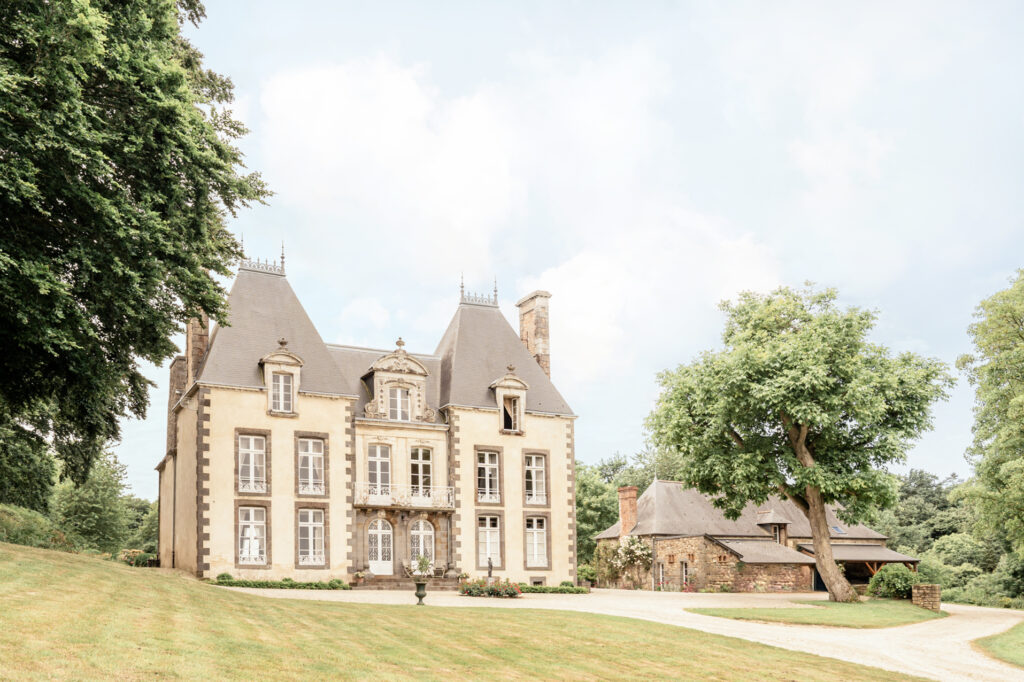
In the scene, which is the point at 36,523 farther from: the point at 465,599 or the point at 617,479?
the point at 617,479

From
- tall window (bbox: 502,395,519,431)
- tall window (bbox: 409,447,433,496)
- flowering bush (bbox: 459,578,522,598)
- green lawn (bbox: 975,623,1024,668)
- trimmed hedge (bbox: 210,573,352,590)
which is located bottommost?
green lawn (bbox: 975,623,1024,668)

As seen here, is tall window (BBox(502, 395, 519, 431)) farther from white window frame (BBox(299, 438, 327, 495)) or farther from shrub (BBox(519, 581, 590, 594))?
white window frame (BBox(299, 438, 327, 495))

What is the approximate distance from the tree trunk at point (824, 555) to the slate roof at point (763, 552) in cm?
738

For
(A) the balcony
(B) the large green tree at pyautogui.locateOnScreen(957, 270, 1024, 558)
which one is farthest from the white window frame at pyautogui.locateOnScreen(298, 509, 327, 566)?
(B) the large green tree at pyautogui.locateOnScreen(957, 270, 1024, 558)

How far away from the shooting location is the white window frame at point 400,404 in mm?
33281

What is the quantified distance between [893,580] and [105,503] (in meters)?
36.6

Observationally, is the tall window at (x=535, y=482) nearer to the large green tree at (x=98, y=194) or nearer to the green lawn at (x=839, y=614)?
the green lawn at (x=839, y=614)

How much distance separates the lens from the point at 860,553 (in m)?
43.5

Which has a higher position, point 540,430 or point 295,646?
point 540,430

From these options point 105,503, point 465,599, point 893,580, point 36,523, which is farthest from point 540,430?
point 105,503

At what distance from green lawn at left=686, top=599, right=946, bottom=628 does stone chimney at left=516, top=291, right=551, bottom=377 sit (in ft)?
47.3

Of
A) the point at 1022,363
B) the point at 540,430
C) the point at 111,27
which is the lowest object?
the point at 540,430

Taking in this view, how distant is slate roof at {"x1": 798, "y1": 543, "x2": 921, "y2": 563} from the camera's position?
42594 millimetres

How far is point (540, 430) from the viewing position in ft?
115
